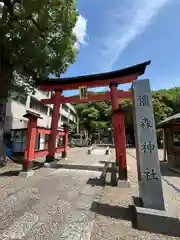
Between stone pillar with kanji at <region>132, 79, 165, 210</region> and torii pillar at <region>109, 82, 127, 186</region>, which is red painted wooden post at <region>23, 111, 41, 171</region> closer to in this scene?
torii pillar at <region>109, 82, 127, 186</region>

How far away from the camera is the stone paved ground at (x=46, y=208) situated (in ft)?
9.06

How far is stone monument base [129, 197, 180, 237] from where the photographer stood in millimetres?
2850

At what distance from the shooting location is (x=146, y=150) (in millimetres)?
3580

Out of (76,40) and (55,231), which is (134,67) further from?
(55,231)

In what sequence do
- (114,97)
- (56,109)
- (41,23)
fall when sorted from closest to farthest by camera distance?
1. (41,23)
2. (114,97)
3. (56,109)

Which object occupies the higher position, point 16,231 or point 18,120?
point 18,120

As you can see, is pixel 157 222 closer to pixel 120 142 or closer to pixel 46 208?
pixel 46 208

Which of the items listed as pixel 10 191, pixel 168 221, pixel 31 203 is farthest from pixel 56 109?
pixel 168 221

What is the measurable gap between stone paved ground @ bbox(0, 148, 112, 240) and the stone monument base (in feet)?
3.19

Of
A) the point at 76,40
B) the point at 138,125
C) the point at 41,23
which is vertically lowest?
the point at 138,125

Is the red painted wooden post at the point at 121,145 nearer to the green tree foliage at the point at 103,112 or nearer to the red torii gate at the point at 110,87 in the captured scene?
the red torii gate at the point at 110,87

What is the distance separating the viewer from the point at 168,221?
9.50ft

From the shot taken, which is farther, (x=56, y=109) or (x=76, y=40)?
(x=76, y=40)

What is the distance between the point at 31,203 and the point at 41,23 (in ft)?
24.9
